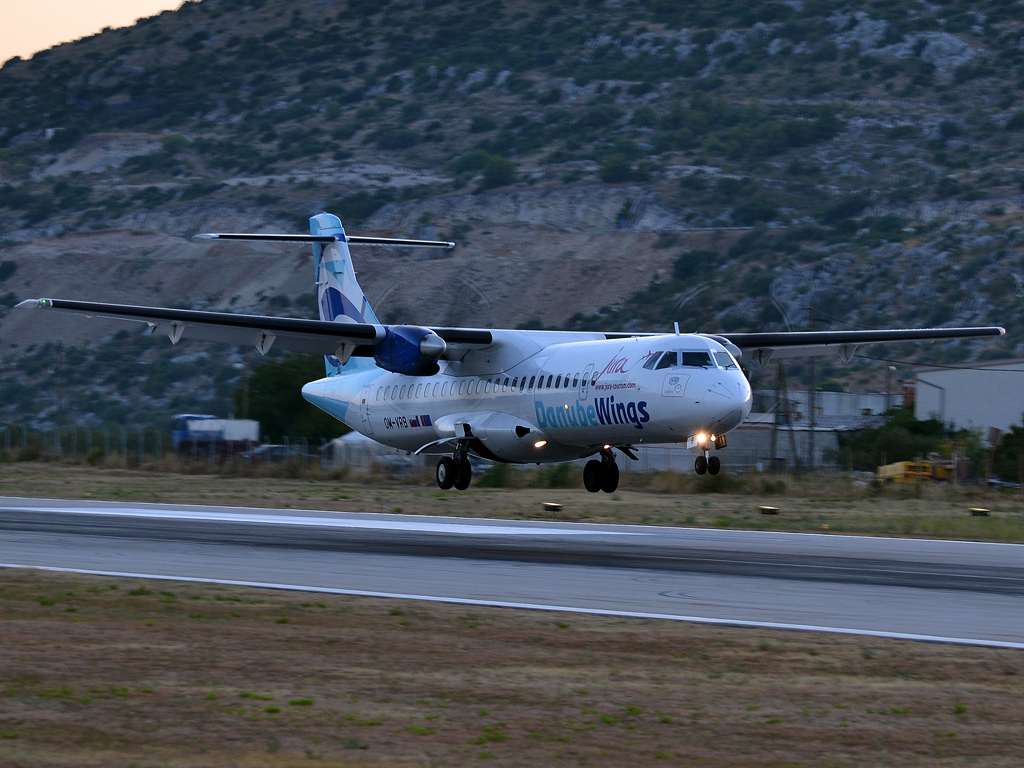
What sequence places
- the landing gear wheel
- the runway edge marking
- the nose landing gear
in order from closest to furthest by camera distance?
the runway edge marking → the nose landing gear → the landing gear wheel

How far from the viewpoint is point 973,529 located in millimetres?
26312

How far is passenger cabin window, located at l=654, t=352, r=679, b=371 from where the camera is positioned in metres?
26.0

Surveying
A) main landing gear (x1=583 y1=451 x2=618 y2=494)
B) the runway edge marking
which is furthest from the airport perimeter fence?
the runway edge marking

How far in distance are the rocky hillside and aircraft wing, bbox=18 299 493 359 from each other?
56.0 metres

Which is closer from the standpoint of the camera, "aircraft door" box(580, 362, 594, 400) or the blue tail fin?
"aircraft door" box(580, 362, 594, 400)

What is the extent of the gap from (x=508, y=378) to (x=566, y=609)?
17696mm

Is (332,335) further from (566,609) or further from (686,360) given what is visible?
(566,609)

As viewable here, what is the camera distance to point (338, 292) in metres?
37.5

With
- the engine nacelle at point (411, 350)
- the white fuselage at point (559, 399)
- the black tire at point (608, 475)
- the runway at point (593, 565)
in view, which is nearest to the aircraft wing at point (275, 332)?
the engine nacelle at point (411, 350)

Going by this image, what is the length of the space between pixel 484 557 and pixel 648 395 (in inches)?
332

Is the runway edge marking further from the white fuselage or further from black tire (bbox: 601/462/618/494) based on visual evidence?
black tire (bbox: 601/462/618/494)

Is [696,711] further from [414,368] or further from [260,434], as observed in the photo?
[260,434]

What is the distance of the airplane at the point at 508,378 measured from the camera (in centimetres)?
2584

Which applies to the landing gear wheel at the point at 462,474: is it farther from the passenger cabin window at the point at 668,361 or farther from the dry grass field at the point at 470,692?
the dry grass field at the point at 470,692
